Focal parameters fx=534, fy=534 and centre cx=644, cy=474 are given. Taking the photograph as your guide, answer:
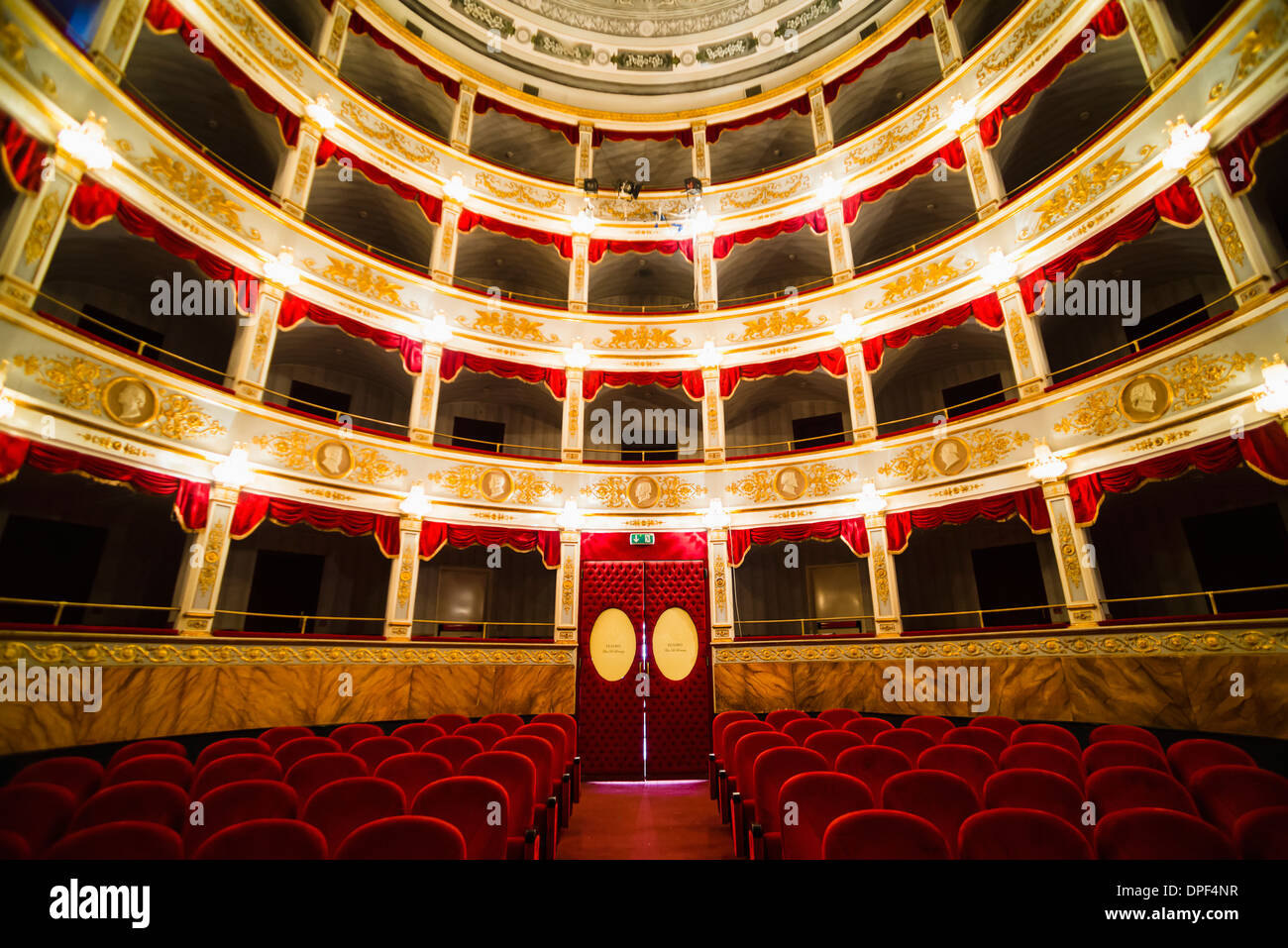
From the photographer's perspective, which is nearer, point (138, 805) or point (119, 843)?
point (119, 843)

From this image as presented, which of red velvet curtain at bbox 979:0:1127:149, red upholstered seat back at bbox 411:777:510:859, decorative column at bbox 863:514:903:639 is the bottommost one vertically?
red upholstered seat back at bbox 411:777:510:859

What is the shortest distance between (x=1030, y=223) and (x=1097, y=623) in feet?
22.6

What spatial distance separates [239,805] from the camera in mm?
2887

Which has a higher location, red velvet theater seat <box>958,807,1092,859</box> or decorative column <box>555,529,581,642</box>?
decorative column <box>555,529,581,642</box>

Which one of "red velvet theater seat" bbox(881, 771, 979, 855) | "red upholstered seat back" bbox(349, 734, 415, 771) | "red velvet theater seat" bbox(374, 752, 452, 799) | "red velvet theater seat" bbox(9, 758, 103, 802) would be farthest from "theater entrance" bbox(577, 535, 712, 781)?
"red velvet theater seat" bbox(881, 771, 979, 855)

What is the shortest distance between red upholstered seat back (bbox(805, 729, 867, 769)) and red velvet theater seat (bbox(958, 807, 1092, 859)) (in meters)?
2.50

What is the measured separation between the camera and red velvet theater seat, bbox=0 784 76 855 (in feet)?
8.64

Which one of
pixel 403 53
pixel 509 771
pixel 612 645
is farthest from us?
pixel 403 53

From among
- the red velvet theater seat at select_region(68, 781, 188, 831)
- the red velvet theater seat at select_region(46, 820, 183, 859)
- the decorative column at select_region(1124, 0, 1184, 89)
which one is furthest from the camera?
the decorative column at select_region(1124, 0, 1184, 89)

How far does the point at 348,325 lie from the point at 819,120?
12138 millimetres

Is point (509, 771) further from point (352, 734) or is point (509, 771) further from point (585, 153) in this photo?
point (585, 153)

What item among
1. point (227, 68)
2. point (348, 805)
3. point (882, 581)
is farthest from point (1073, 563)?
point (227, 68)

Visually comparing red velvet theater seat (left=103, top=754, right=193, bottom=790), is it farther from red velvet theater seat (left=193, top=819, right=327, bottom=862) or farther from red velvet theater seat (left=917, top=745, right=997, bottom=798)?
red velvet theater seat (left=917, top=745, right=997, bottom=798)
